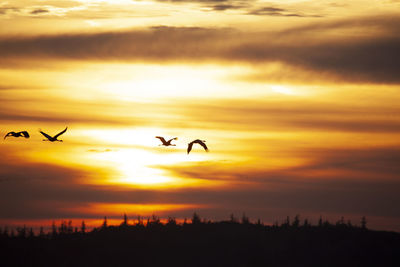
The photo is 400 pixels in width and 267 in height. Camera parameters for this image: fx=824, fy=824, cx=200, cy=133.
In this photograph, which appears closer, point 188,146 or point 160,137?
point 188,146

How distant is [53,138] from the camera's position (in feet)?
433

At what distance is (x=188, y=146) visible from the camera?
127m

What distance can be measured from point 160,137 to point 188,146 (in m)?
14.0

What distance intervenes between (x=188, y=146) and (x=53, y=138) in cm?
2233

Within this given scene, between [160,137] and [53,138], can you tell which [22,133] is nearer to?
[53,138]

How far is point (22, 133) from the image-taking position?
13175cm

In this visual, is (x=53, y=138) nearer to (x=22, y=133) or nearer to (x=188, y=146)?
(x=22, y=133)

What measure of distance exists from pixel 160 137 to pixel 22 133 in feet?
75.7

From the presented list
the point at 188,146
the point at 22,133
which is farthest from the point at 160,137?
the point at 22,133

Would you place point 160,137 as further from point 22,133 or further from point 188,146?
point 22,133

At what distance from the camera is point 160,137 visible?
13962 centimetres

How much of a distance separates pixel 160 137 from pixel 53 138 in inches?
727

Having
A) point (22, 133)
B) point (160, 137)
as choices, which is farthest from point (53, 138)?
point (160, 137)
